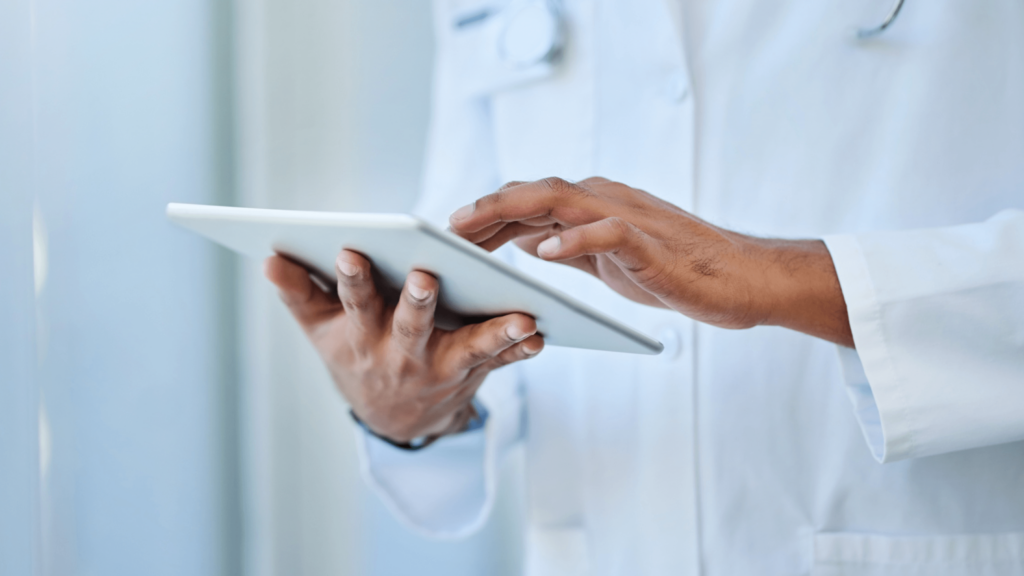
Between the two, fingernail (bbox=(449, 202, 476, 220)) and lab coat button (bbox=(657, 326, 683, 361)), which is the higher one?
fingernail (bbox=(449, 202, 476, 220))

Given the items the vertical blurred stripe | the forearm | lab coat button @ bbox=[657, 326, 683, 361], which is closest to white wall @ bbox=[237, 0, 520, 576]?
the vertical blurred stripe

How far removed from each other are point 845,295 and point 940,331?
91 mm

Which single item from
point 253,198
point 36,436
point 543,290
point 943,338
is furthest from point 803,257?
point 253,198

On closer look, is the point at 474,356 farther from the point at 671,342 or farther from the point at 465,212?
the point at 671,342

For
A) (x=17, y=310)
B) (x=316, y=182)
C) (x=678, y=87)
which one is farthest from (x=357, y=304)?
(x=316, y=182)

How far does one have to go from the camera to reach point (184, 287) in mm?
812

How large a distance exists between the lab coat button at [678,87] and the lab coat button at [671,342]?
254 millimetres

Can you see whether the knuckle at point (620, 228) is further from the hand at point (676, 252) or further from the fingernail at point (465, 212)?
the fingernail at point (465, 212)

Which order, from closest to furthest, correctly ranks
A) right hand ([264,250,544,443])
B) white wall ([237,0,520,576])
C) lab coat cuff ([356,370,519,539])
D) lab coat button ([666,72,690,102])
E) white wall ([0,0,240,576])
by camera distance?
right hand ([264,250,544,443]) < white wall ([0,0,240,576]) < lab coat button ([666,72,690,102]) < lab coat cuff ([356,370,519,539]) < white wall ([237,0,520,576])

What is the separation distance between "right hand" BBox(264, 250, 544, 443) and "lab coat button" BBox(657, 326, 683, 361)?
219mm

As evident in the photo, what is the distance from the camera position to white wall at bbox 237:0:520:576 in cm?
96

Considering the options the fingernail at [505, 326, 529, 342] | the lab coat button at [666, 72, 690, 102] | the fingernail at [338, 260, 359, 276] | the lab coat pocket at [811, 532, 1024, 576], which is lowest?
the lab coat pocket at [811, 532, 1024, 576]

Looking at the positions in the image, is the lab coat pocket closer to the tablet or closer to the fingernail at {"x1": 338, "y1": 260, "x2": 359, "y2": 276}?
the tablet

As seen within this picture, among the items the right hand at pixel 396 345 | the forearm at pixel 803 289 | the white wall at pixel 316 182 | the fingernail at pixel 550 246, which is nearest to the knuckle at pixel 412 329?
the right hand at pixel 396 345
